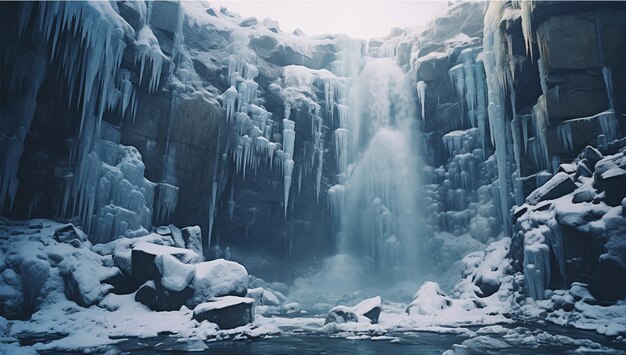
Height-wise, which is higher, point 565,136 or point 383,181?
point 383,181

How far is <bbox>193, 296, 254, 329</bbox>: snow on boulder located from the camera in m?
11.2

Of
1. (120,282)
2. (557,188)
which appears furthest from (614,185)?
(120,282)

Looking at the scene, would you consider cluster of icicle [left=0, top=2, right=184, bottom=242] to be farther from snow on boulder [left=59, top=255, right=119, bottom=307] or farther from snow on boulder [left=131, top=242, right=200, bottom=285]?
snow on boulder [left=131, top=242, right=200, bottom=285]

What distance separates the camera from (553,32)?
57.3ft

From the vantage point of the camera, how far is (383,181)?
1156 inches

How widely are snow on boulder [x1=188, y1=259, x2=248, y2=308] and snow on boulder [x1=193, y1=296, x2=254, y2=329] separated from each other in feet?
4.13

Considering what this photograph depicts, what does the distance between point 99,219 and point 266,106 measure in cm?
1433

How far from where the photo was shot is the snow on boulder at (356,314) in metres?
12.9

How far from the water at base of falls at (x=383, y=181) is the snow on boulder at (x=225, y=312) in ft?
60.5

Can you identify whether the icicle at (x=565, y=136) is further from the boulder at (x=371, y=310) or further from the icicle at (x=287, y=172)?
the icicle at (x=287, y=172)

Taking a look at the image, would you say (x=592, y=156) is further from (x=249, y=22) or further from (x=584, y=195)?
(x=249, y=22)

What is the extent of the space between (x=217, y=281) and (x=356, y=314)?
5242 mm

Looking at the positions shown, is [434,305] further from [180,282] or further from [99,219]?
[99,219]

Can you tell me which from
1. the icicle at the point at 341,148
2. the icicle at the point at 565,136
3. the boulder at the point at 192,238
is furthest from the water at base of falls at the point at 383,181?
the boulder at the point at 192,238
